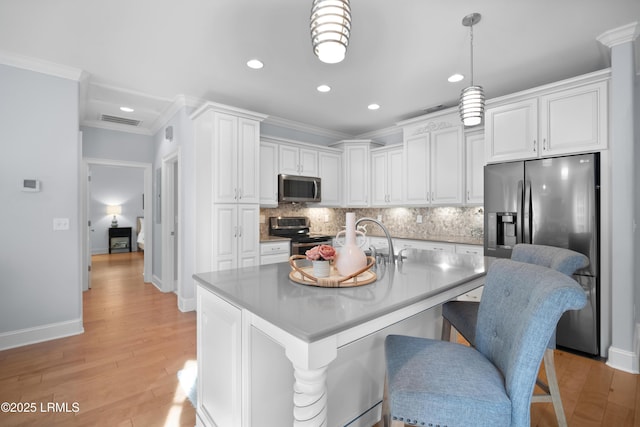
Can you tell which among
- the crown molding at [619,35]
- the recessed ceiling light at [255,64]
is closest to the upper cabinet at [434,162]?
the crown molding at [619,35]

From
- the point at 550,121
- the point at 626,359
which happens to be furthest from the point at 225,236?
the point at 626,359

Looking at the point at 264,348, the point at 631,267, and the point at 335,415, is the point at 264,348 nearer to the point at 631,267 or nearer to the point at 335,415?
the point at 335,415

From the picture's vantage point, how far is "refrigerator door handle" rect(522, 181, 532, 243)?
288 cm

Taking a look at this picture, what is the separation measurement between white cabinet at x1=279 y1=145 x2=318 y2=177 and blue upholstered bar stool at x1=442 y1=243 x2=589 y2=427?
10.6 ft

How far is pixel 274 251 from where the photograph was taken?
13.4 ft

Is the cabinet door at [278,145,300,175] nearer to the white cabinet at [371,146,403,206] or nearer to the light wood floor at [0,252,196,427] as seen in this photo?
the white cabinet at [371,146,403,206]

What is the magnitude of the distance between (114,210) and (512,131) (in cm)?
1001

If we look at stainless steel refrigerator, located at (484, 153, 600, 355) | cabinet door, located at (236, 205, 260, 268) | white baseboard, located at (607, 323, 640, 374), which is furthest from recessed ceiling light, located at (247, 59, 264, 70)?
white baseboard, located at (607, 323, 640, 374)

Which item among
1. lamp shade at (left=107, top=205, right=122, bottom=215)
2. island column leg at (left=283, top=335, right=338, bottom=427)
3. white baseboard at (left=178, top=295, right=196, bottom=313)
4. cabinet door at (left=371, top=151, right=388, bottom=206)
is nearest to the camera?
island column leg at (left=283, top=335, right=338, bottom=427)

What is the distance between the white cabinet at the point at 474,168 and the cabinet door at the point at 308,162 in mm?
2183

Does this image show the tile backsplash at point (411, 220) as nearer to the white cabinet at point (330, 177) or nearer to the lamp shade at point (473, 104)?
the white cabinet at point (330, 177)

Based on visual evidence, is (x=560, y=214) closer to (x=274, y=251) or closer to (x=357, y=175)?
(x=357, y=175)

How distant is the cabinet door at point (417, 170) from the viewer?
14.0ft

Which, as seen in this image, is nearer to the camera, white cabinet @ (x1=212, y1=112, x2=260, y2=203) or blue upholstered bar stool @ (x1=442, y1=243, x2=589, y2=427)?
blue upholstered bar stool @ (x1=442, y1=243, x2=589, y2=427)
